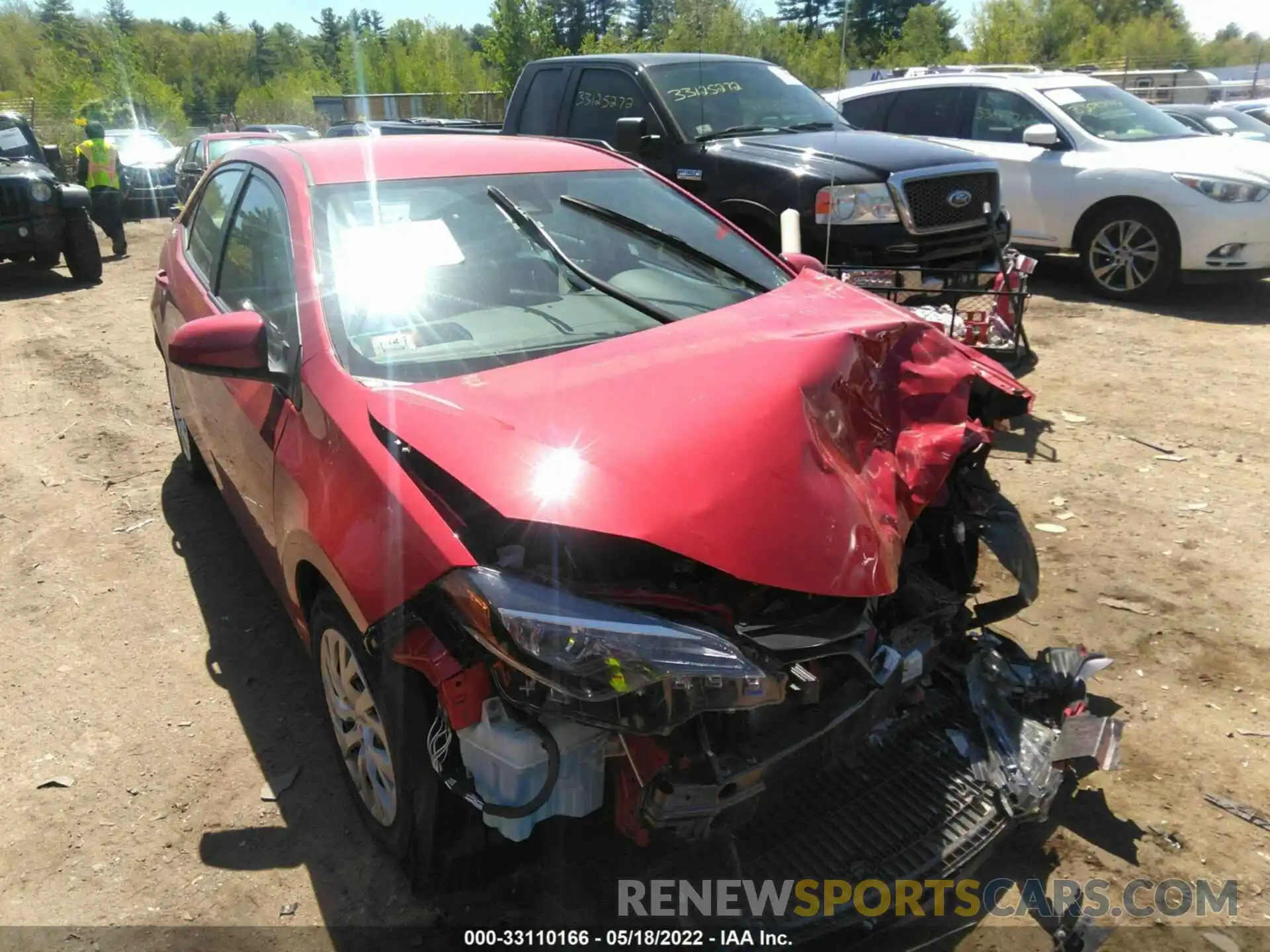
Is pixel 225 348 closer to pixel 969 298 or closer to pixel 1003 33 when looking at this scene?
pixel 969 298

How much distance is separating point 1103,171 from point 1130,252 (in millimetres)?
748

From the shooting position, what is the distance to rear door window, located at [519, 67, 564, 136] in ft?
24.6

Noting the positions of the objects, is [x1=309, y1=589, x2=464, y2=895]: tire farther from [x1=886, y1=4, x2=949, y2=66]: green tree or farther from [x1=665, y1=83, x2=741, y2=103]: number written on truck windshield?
[x1=886, y1=4, x2=949, y2=66]: green tree

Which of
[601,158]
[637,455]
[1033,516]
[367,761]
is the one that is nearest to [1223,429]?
[1033,516]

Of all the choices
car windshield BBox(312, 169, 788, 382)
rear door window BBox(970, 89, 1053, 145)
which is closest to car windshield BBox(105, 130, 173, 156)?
rear door window BBox(970, 89, 1053, 145)

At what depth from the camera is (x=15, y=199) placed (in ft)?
33.1

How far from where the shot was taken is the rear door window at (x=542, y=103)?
7500mm

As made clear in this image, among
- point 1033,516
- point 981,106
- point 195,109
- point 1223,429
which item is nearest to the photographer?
point 1033,516

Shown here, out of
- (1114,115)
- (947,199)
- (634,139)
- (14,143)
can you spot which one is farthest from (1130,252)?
(14,143)

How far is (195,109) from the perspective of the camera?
198 ft

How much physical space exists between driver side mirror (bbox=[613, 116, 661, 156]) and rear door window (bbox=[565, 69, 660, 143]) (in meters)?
0.28

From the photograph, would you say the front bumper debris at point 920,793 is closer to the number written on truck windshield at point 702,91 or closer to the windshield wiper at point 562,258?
the windshield wiper at point 562,258

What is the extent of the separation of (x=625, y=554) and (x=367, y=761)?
3.26 ft

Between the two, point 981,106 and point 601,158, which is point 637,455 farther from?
point 981,106
